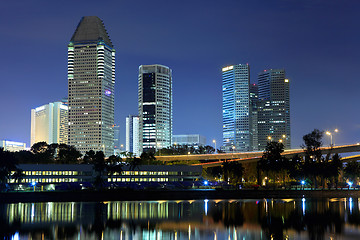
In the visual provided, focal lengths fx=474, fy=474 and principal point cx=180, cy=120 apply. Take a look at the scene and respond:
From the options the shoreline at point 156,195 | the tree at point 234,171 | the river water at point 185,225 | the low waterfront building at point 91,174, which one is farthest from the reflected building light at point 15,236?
the tree at point 234,171

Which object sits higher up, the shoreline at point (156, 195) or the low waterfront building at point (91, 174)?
the low waterfront building at point (91, 174)

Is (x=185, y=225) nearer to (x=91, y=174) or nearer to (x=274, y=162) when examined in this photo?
(x=274, y=162)

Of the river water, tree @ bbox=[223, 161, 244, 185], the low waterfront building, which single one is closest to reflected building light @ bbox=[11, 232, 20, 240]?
the river water

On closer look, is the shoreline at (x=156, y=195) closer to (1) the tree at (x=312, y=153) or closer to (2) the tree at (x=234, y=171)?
(1) the tree at (x=312, y=153)

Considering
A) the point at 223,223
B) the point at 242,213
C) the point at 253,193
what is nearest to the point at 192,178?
the point at 253,193

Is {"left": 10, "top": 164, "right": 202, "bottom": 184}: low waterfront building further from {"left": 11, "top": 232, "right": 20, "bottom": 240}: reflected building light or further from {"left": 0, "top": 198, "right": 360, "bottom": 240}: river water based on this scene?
{"left": 11, "top": 232, "right": 20, "bottom": 240}: reflected building light

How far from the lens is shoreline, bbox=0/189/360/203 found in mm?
112312

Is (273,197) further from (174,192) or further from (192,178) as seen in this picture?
(192,178)

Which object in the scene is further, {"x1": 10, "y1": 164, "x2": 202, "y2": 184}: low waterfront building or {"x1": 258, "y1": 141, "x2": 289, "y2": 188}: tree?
{"x1": 10, "y1": 164, "x2": 202, "y2": 184}: low waterfront building

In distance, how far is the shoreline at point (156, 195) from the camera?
112312 mm

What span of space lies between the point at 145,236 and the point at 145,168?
136 meters

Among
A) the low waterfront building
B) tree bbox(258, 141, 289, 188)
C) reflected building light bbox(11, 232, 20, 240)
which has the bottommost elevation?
reflected building light bbox(11, 232, 20, 240)

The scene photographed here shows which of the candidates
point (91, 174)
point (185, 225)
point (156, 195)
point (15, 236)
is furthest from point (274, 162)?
point (15, 236)

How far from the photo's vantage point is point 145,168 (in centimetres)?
18712
